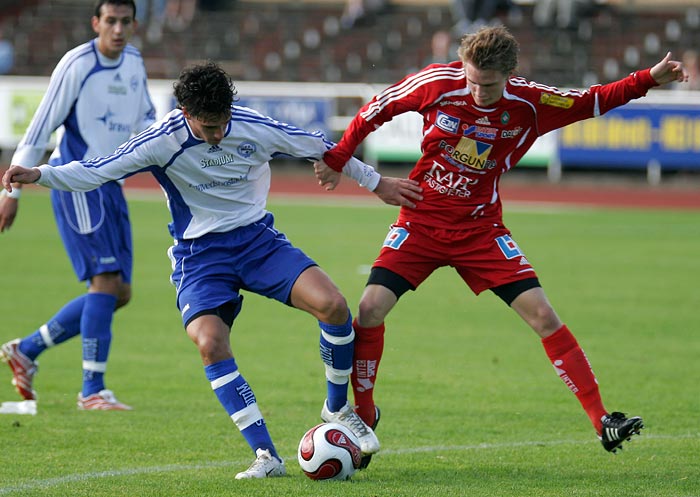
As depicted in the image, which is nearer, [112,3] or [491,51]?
[491,51]

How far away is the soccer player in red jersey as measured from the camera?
592 centimetres

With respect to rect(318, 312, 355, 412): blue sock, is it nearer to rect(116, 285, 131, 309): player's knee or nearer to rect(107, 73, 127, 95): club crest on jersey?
rect(116, 285, 131, 309): player's knee

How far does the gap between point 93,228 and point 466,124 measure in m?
2.61

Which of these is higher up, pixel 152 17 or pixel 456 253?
pixel 456 253

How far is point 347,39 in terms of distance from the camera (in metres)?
32.7

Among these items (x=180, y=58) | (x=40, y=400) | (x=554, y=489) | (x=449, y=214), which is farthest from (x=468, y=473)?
(x=180, y=58)

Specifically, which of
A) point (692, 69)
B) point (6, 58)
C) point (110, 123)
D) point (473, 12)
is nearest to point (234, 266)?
point (110, 123)

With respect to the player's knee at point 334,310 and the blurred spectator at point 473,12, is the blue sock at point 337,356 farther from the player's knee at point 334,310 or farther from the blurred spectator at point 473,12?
the blurred spectator at point 473,12

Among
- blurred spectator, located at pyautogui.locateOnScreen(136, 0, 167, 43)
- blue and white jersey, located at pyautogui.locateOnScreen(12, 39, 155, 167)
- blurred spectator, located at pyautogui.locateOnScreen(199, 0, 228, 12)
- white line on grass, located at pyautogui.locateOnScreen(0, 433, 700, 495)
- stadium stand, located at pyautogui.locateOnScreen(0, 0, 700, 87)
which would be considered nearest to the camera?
white line on grass, located at pyautogui.locateOnScreen(0, 433, 700, 495)

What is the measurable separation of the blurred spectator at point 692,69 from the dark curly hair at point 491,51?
19.3 m

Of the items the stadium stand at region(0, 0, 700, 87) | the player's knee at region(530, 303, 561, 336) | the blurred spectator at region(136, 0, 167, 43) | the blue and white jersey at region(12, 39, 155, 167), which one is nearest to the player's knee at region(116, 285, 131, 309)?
the blue and white jersey at region(12, 39, 155, 167)

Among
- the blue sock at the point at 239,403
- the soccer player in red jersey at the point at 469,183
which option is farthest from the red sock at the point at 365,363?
the blue sock at the point at 239,403

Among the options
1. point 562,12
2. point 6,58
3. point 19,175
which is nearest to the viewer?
point 19,175

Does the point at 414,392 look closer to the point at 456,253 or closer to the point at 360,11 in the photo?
the point at 456,253
